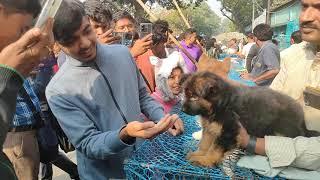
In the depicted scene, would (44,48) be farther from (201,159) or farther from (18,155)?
(18,155)

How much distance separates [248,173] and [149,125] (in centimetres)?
57

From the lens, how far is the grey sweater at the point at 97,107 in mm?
2207

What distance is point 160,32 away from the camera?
4.91 meters

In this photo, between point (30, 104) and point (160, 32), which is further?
point (160, 32)

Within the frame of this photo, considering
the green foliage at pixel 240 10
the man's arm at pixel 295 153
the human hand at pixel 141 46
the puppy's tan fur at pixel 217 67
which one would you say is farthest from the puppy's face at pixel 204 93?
the green foliage at pixel 240 10

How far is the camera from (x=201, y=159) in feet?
6.93

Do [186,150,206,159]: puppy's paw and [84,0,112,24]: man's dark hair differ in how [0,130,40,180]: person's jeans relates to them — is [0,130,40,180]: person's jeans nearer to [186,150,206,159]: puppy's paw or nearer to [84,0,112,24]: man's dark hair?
[84,0,112,24]: man's dark hair

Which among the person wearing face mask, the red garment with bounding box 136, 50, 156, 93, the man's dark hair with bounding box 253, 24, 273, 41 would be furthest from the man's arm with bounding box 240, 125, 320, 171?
the man's dark hair with bounding box 253, 24, 273, 41

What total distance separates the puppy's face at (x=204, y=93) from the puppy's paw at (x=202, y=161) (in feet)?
1.06

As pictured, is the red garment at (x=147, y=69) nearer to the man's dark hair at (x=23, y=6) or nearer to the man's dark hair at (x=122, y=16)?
the man's dark hair at (x=122, y=16)

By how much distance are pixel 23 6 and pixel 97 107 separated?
39.6 inches

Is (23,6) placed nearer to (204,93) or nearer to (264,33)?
(204,93)

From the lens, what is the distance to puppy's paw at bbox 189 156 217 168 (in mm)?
2080

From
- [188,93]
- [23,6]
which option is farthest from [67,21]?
[188,93]
